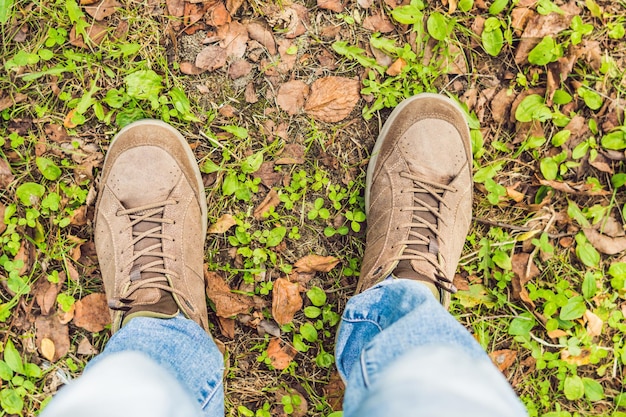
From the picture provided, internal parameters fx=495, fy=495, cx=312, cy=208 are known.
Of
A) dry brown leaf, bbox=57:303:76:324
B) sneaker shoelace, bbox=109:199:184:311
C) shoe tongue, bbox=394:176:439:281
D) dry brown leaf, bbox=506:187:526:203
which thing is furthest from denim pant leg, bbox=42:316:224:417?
dry brown leaf, bbox=506:187:526:203

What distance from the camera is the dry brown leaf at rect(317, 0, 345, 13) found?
1.99 m

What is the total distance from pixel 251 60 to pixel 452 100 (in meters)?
0.83

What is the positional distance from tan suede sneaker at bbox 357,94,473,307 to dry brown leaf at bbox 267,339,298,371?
42cm

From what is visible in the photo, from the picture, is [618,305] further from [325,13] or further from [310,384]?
[325,13]

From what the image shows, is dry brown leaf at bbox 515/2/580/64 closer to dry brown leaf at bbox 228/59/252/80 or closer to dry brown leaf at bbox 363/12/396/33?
dry brown leaf at bbox 363/12/396/33

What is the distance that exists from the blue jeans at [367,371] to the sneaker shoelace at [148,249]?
0.21 metres

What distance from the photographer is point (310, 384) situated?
2.04m

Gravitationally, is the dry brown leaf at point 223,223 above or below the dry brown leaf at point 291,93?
below

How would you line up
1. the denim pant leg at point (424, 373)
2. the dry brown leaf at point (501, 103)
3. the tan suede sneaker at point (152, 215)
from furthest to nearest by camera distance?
1. the dry brown leaf at point (501, 103)
2. the tan suede sneaker at point (152, 215)
3. the denim pant leg at point (424, 373)

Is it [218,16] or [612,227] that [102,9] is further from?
[612,227]

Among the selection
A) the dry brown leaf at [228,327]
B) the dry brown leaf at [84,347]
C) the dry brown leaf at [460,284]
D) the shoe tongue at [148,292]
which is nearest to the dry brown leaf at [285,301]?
the dry brown leaf at [228,327]

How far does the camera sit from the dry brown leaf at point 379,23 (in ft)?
6.55

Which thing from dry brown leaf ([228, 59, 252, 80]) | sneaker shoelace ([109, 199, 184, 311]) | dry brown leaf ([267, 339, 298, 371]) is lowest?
dry brown leaf ([267, 339, 298, 371])

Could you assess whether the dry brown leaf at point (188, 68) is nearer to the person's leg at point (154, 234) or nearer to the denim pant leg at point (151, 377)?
the person's leg at point (154, 234)
